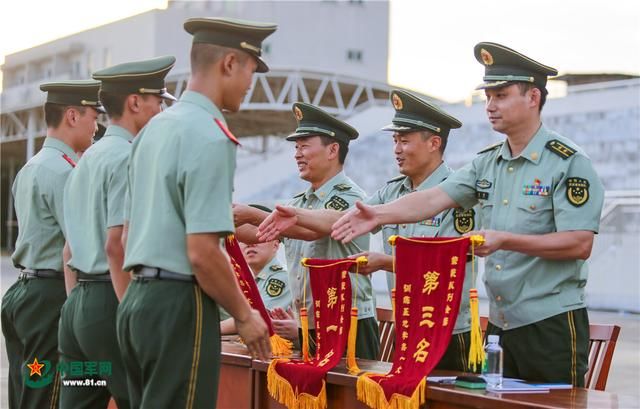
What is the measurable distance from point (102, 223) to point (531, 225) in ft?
5.81

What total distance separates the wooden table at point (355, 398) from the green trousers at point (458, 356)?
40 cm

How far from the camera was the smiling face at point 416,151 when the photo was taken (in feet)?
16.5

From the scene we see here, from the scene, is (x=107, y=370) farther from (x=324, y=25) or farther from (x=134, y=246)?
(x=324, y=25)

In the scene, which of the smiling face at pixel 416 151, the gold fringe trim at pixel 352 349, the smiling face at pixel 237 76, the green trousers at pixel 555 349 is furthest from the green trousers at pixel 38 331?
the green trousers at pixel 555 349

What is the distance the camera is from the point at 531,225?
3.92m

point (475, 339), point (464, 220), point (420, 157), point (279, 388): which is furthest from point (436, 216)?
point (475, 339)

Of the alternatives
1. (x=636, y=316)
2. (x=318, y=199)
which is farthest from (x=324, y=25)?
(x=318, y=199)

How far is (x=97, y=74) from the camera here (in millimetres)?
3918

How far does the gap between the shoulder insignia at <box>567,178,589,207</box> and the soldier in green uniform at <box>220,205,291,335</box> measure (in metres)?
2.46

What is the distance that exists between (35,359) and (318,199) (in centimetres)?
179

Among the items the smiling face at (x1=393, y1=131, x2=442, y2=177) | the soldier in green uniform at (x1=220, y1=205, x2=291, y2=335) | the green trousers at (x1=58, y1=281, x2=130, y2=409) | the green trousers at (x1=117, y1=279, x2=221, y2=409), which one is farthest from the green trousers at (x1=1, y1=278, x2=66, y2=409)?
the smiling face at (x1=393, y1=131, x2=442, y2=177)

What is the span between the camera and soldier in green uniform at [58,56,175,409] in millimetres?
3609

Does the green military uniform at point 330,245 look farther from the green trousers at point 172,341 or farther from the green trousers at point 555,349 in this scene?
the green trousers at point 172,341
